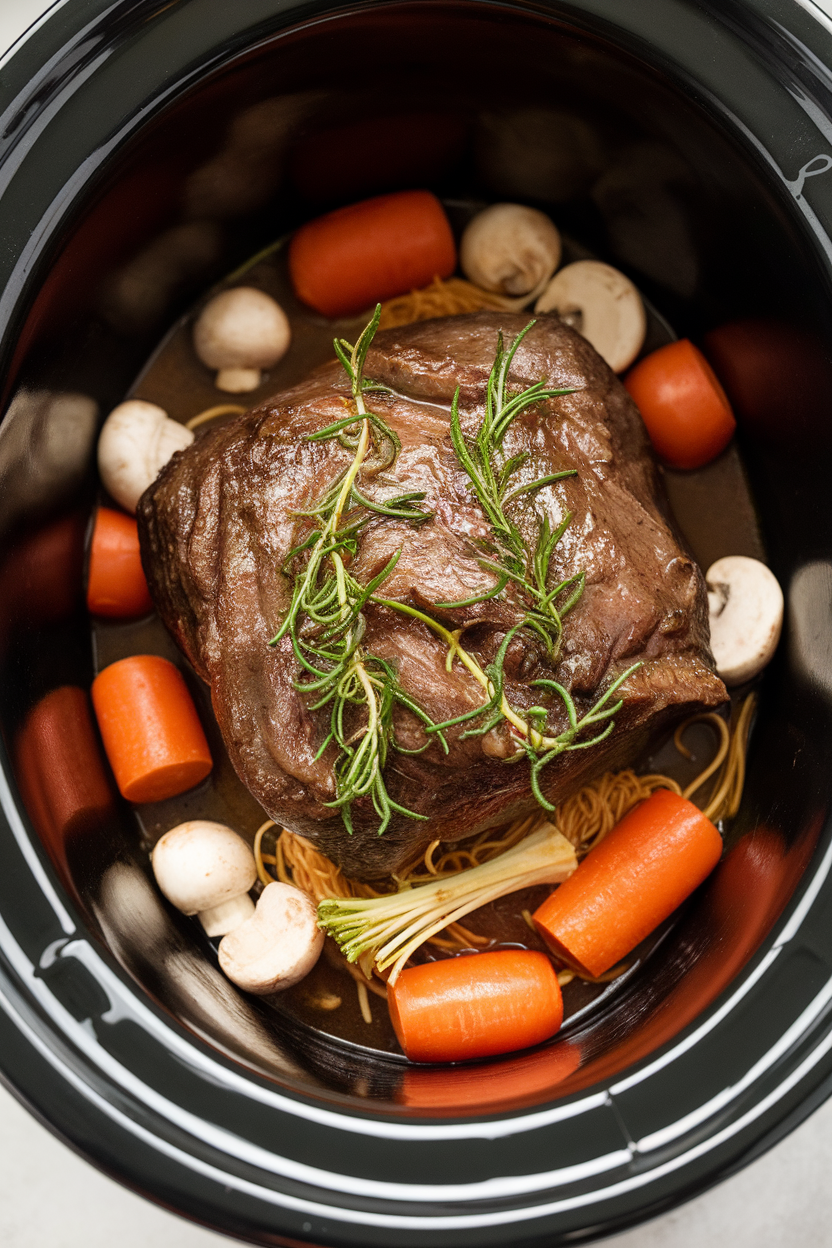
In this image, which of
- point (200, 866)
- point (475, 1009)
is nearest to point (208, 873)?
point (200, 866)

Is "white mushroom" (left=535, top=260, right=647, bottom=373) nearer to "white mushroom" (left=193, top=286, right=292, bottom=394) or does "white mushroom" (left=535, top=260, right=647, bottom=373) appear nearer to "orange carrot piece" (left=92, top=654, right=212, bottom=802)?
"white mushroom" (left=193, top=286, right=292, bottom=394)

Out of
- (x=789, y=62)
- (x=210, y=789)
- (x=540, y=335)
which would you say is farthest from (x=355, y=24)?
(x=210, y=789)

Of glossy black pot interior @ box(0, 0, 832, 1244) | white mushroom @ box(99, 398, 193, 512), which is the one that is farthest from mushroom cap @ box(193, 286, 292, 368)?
white mushroom @ box(99, 398, 193, 512)

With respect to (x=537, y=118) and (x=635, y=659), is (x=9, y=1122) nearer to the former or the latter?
(x=635, y=659)

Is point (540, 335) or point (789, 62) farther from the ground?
point (789, 62)

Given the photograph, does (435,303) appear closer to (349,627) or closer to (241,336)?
(241,336)

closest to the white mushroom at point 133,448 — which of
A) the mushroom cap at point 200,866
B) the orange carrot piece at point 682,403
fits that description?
the mushroom cap at point 200,866
